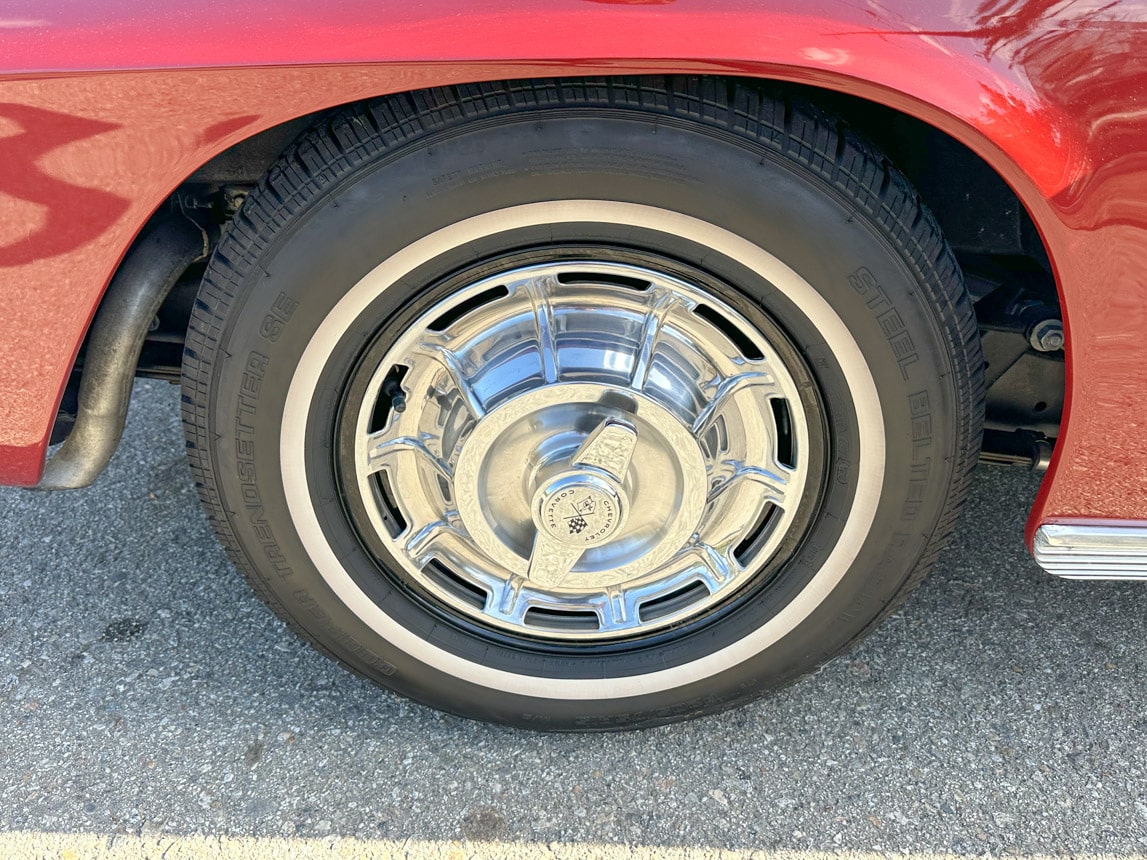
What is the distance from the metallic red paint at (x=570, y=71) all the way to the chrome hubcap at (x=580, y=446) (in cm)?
37

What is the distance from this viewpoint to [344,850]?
1646mm

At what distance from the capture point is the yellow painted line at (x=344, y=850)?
5.36ft

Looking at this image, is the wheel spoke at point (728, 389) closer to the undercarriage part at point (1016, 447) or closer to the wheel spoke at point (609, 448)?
the wheel spoke at point (609, 448)

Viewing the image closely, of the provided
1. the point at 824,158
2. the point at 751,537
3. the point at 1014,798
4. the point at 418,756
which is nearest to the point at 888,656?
the point at 1014,798

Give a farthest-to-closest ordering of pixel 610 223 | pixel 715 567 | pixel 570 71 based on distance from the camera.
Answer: pixel 715 567, pixel 610 223, pixel 570 71

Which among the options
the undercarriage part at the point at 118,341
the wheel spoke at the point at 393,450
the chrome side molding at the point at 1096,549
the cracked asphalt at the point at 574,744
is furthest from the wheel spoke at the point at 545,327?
the chrome side molding at the point at 1096,549

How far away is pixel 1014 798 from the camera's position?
5.66 feet

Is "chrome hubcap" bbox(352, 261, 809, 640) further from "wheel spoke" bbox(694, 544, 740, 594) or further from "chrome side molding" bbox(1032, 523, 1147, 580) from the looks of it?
"chrome side molding" bbox(1032, 523, 1147, 580)

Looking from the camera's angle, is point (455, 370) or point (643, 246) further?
point (455, 370)

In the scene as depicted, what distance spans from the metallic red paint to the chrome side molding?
377 mm

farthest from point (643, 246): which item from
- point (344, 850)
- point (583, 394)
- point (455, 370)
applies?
point (344, 850)

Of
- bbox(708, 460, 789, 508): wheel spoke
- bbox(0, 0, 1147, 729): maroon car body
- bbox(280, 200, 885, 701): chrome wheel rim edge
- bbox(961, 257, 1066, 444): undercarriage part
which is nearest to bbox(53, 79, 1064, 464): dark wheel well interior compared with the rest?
bbox(961, 257, 1066, 444): undercarriage part

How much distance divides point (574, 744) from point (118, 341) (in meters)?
1.14

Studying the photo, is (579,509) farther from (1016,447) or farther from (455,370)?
(1016,447)
